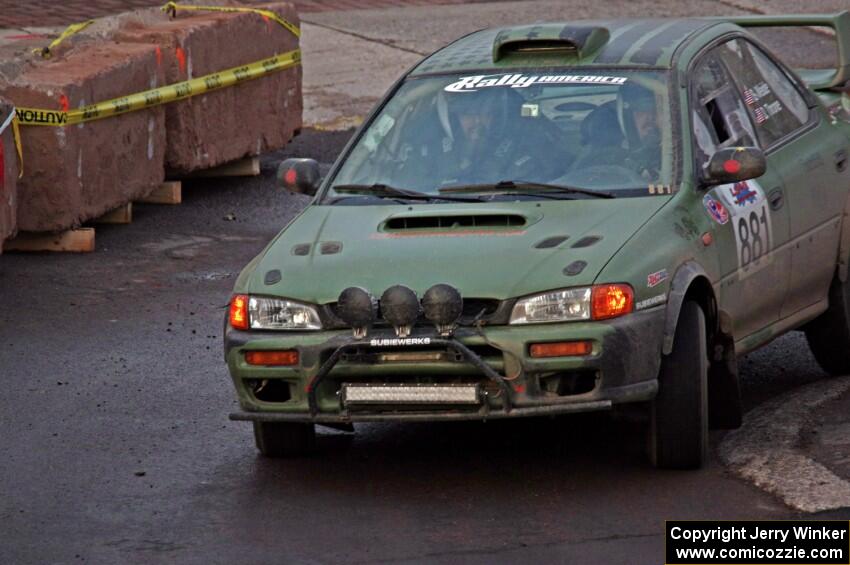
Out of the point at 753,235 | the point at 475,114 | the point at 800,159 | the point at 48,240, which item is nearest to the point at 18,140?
the point at 48,240

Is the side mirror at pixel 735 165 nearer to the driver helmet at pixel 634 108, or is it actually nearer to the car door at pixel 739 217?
the car door at pixel 739 217

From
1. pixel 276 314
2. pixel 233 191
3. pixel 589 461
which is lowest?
pixel 233 191

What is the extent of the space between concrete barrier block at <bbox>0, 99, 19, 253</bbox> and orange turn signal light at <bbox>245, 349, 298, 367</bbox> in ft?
16.1

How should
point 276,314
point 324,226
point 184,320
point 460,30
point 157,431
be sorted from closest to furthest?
point 276,314, point 324,226, point 157,431, point 184,320, point 460,30

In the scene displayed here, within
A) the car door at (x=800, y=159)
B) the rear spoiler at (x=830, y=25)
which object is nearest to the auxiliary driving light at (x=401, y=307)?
the car door at (x=800, y=159)

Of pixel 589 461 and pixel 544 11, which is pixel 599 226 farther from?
pixel 544 11

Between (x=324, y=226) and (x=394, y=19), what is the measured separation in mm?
14384

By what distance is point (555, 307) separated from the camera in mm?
6746

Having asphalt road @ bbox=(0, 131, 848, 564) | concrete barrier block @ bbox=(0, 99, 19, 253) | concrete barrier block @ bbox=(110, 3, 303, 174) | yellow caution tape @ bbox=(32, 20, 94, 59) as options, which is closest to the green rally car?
asphalt road @ bbox=(0, 131, 848, 564)

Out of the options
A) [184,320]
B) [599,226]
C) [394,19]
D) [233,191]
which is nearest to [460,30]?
[394,19]

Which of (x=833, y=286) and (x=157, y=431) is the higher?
(x=833, y=286)

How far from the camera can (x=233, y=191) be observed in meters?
14.9

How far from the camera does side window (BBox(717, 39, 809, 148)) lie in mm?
8312

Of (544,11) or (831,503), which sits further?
(544,11)
